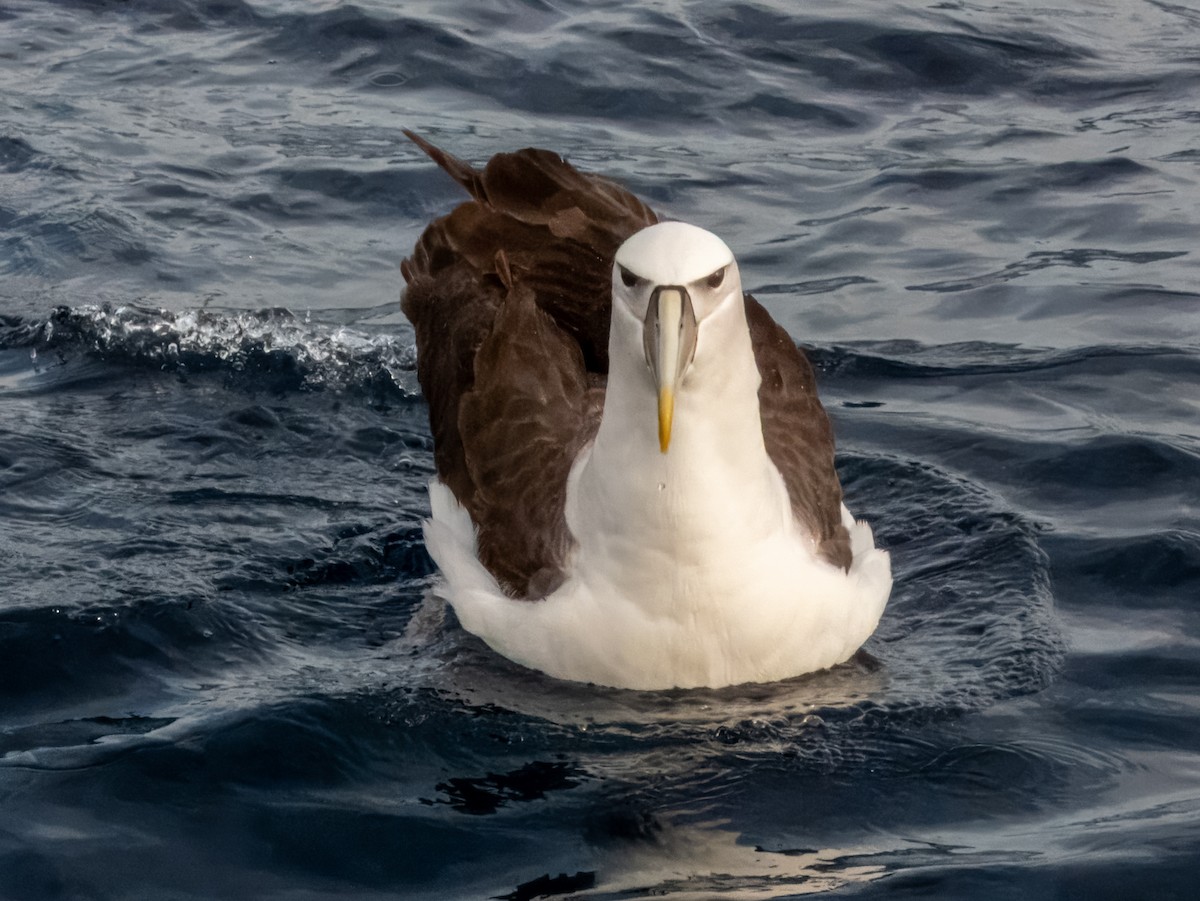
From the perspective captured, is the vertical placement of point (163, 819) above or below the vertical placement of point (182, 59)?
below

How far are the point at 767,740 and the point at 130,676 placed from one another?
1997 mm

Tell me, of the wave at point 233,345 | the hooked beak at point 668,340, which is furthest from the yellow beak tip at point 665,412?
the wave at point 233,345

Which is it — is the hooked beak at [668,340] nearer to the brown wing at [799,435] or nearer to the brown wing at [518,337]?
the brown wing at [518,337]

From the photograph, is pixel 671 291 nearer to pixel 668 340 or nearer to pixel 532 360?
pixel 668 340

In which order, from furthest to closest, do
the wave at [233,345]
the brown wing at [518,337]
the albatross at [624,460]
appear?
1. the wave at [233,345]
2. the brown wing at [518,337]
3. the albatross at [624,460]

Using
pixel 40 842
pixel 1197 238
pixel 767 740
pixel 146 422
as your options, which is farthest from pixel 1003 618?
pixel 1197 238

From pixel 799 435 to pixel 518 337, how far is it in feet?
3.38

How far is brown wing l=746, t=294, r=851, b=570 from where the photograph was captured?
6.03m

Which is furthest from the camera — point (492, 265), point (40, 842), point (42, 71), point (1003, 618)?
point (42, 71)

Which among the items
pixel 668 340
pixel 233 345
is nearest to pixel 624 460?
pixel 668 340

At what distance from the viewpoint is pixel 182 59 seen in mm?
13328

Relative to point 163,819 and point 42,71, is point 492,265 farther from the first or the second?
point 42,71

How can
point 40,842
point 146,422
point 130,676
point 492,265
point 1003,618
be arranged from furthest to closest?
point 146,422
point 492,265
point 1003,618
point 130,676
point 40,842

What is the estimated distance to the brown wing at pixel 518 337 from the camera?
601 cm
